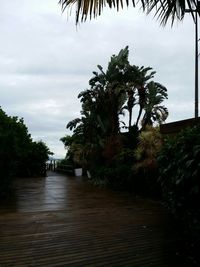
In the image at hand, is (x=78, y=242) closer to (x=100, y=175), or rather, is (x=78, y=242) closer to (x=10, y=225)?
(x=10, y=225)

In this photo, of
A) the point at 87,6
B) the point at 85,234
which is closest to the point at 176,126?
the point at 85,234

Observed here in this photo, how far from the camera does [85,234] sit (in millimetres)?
6098

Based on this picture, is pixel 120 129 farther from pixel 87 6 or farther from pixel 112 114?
pixel 87 6

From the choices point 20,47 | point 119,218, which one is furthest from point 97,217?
point 20,47

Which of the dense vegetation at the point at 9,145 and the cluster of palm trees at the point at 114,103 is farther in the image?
the cluster of palm trees at the point at 114,103

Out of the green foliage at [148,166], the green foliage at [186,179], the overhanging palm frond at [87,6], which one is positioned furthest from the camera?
the green foliage at [148,166]

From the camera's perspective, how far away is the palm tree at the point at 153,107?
55.1 ft

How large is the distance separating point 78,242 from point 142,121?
12.2m

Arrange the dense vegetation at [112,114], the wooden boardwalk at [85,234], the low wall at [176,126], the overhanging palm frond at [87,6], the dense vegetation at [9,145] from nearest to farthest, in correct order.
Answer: the overhanging palm frond at [87,6] < the wooden boardwalk at [85,234] < the low wall at [176,126] < the dense vegetation at [9,145] < the dense vegetation at [112,114]

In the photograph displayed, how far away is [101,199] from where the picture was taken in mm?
10805

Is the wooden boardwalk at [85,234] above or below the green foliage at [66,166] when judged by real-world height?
below

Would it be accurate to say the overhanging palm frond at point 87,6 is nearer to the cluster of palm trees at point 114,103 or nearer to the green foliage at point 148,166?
the green foliage at point 148,166

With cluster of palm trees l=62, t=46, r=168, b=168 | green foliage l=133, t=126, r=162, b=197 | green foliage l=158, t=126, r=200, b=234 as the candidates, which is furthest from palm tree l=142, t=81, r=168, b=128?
green foliage l=158, t=126, r=200, b=234

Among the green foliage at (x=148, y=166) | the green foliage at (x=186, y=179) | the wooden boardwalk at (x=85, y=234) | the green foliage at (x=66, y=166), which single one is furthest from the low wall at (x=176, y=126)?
the green foliage at (x=66, y=166)
